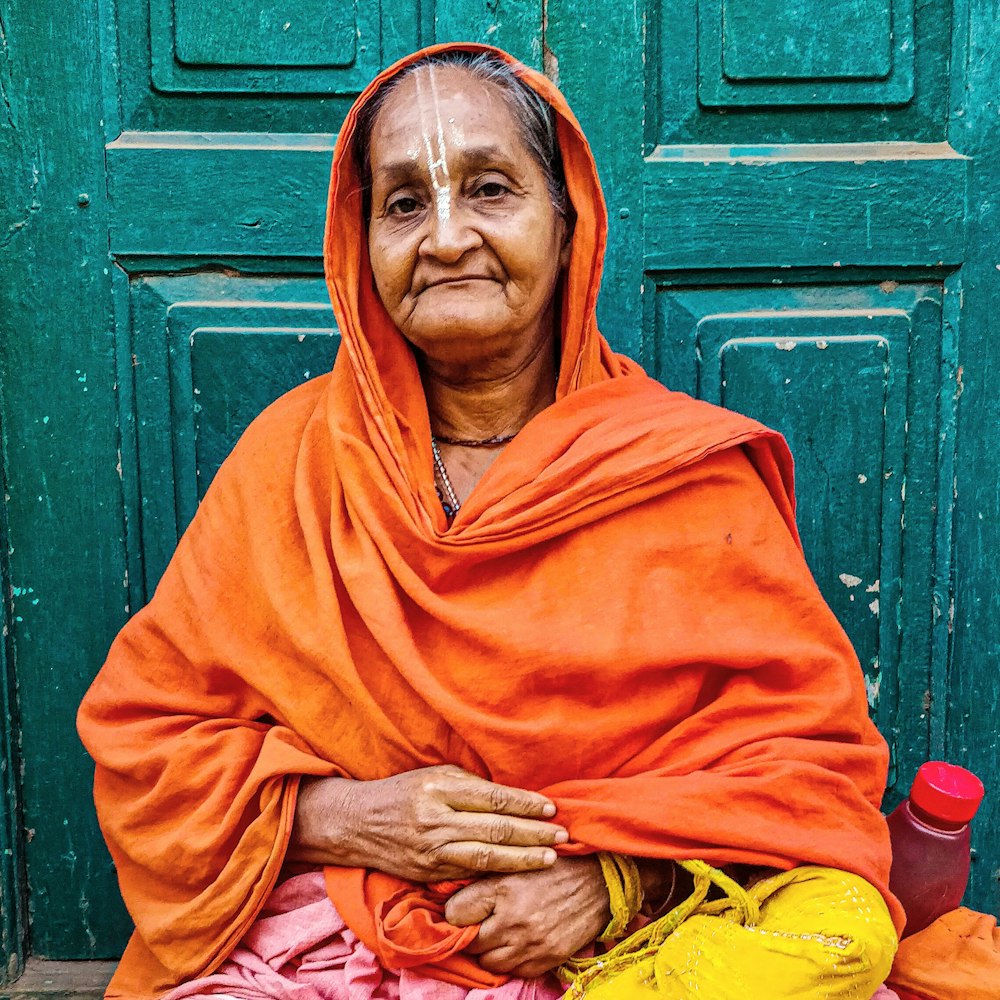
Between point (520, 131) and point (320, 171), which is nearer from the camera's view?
point (520, 131)

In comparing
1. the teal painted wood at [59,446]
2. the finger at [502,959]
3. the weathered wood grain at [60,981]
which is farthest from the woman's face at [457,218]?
the weathered wood grain at [60,981]

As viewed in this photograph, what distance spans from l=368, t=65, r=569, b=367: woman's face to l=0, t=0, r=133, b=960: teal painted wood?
2.67ft

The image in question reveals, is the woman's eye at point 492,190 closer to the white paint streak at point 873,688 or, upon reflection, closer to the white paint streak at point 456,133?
the white paint streak at point 456,133

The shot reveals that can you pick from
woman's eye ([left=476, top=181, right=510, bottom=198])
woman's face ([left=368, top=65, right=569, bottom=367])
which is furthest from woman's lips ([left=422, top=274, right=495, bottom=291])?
woman's eye ([left=476, top=181, right=510, bottom=198])

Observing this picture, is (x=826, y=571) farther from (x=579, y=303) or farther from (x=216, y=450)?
(x=216, y=450)

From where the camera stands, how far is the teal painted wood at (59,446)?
2.25m

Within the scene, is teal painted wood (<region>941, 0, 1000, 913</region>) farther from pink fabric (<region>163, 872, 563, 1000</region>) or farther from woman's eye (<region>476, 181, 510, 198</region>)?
pink fabric (<region>163, 872, 563, 1000</region>)

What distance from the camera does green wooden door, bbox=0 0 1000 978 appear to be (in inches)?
89.1

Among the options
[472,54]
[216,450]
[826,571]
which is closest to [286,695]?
[216,450]

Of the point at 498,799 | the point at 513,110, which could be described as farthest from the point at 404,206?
the point at 498,799

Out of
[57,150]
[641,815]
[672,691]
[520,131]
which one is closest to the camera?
[641,815]

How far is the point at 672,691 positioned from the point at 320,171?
1.32 metres

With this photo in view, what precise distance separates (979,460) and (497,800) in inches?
55.3

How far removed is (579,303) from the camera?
1873mm
